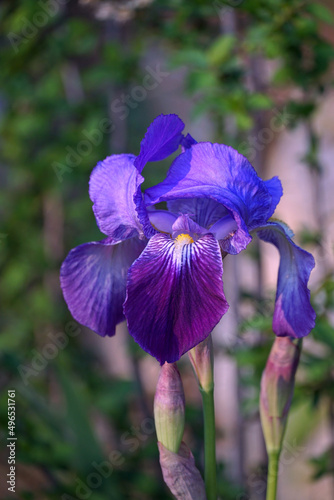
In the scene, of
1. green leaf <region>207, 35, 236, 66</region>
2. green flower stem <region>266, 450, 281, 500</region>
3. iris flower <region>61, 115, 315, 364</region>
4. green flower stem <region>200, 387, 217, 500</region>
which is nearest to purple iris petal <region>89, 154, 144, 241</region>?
iris flower <region>61, 115, 315, 364</region>

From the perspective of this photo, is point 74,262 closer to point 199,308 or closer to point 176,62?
point 199,308

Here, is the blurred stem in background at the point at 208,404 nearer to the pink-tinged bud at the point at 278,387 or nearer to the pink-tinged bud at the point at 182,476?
the pink-tinged bud at the point at 182,476

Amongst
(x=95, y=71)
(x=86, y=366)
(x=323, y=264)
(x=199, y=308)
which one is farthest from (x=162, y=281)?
(x=86, y=366)

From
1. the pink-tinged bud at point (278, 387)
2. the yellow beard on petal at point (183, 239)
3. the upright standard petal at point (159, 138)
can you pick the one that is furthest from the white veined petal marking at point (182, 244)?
the pink-tinged bud at point (278, 387)

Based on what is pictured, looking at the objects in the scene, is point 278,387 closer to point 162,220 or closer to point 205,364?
point 205,364

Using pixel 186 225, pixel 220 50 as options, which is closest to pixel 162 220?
pixel 186 225

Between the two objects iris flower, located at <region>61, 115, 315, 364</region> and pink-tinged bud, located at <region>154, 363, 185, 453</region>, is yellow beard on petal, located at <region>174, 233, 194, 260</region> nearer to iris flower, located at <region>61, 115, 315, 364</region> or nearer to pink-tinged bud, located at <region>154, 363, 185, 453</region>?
iris flower, located at <region>61, 115, 315, 364</region>
